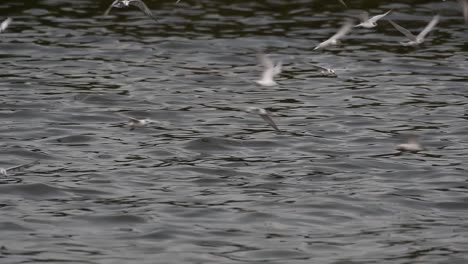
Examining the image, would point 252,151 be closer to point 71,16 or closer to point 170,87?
point 170,87

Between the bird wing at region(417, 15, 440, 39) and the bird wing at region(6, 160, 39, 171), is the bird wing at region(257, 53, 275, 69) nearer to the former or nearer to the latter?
the bird wing at region(417, 15, 440, 39)

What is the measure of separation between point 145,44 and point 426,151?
6876 mm

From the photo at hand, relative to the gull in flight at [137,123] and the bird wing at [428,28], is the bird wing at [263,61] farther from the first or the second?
the bird wing at [428,28]

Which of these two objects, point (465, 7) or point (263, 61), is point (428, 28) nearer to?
point (263, 61)

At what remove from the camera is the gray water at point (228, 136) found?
1190cm

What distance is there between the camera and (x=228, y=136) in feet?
52.2

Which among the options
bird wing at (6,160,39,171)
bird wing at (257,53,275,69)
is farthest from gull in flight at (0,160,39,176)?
bird wing at (257,53,275,69)

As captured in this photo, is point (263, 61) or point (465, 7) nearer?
point (263, 61)

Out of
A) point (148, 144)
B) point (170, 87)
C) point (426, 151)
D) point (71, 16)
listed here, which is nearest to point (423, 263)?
point (426, 151)

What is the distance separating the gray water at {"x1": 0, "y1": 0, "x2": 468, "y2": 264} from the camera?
39.0 ft

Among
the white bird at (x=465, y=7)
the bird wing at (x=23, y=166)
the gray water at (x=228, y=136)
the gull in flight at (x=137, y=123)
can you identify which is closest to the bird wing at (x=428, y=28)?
the gray water at (x=228, y=136)

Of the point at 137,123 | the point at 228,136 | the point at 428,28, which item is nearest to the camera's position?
the point at 137,123

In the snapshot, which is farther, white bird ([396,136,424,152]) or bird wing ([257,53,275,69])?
bird wing ([257,53,275,69])

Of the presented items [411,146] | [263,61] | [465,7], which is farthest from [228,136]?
[465,7]
